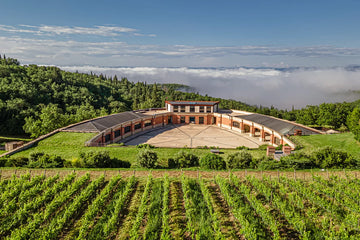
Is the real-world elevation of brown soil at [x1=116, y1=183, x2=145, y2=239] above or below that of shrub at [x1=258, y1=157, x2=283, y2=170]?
below

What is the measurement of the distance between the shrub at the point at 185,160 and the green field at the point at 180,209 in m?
4.96

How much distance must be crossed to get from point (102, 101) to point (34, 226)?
8282 cm

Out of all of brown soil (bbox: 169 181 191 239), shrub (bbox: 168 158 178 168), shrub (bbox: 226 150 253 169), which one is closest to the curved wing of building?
shrub (bbox: 226 150 253 169)

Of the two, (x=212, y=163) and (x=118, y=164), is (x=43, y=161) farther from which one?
(x=212, y=163)

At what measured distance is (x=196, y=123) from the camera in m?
68.2

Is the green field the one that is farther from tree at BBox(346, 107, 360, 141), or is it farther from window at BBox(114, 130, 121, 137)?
window at BBox(114, 130, 121, 137)

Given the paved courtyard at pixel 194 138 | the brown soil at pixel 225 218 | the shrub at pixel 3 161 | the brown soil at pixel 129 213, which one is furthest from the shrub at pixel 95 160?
the paved courtyard at pixel 194 138

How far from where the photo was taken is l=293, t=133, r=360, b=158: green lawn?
3429 cm

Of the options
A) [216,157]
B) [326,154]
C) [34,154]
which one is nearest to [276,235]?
[216,157]

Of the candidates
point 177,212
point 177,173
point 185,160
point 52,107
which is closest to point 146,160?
point 177,173

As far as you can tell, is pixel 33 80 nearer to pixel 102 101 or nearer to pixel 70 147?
pixel 102 101

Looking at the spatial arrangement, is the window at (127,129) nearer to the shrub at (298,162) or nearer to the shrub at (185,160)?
the shrub at (185,160)

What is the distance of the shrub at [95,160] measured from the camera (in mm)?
26328

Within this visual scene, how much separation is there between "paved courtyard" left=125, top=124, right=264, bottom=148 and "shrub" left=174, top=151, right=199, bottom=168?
16725 millimetres
